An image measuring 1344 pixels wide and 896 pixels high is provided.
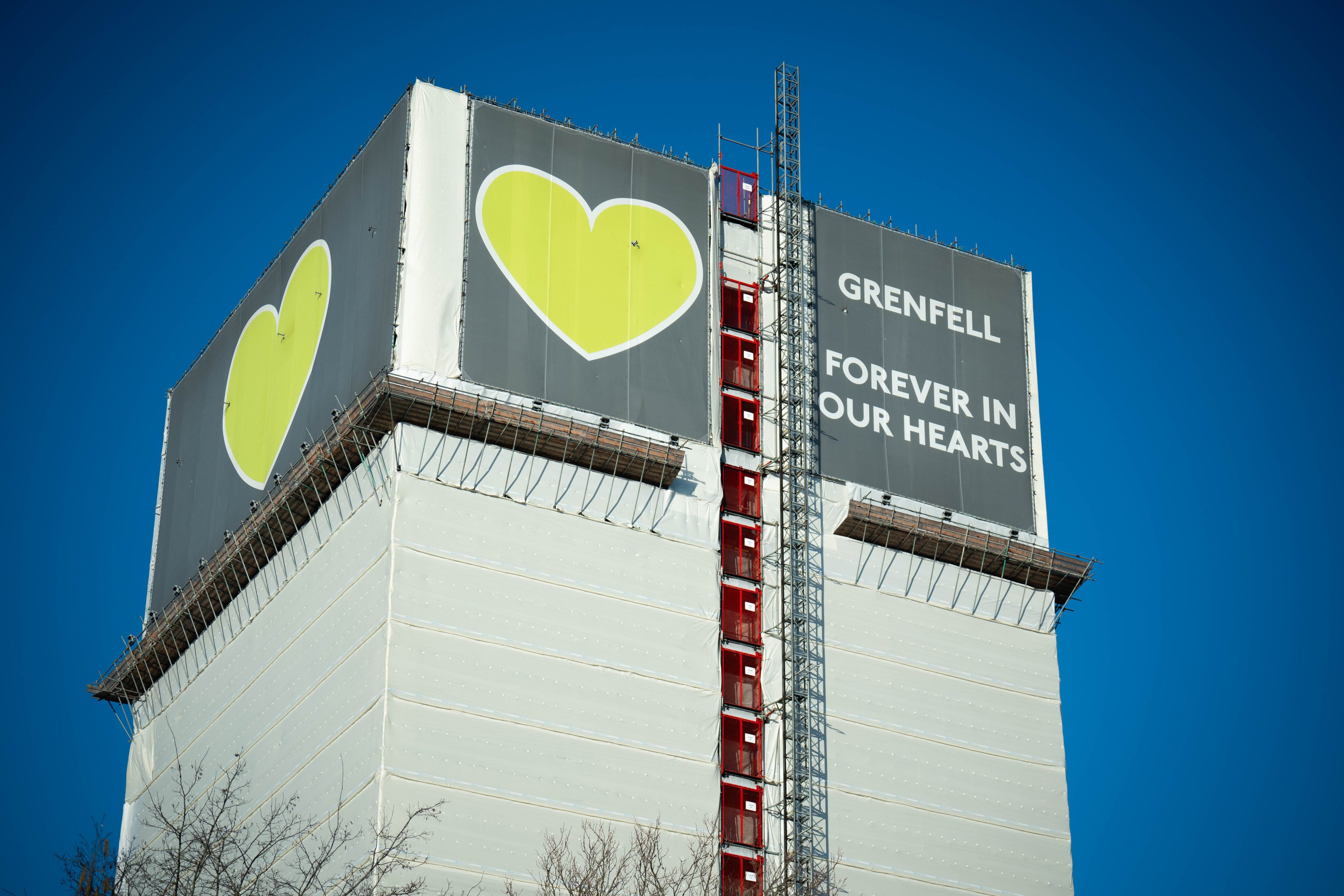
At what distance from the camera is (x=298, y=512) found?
76688 mm

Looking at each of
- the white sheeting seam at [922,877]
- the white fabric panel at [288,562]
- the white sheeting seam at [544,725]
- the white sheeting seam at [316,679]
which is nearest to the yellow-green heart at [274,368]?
the white fabric panel at [288,562]

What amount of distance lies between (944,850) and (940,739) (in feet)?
14.9

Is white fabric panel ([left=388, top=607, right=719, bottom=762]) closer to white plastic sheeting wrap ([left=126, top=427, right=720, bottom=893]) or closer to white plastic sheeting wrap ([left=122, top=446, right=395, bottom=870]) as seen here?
white plastic sheeting wrap ([left=126, top=427, right=720, bottom=893])

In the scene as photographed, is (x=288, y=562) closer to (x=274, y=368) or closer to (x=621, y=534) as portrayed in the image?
(x=274, y=368)

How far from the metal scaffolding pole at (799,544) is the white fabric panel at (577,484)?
145 inches

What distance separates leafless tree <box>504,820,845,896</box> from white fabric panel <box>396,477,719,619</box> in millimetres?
9252

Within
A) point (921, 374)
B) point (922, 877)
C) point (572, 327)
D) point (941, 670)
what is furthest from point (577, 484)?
point (922, 877)

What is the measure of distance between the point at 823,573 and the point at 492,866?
65.5 feet

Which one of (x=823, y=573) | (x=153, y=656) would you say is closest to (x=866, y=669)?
(x=823, y=573)

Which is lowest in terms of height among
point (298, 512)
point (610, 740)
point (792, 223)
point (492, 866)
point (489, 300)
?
point (492, 866)

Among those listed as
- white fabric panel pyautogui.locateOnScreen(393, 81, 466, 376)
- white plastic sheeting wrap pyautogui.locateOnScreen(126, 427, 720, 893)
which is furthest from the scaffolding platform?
white fabric panel pyautogui.locateOnScreen(393, 81, 466, 376)

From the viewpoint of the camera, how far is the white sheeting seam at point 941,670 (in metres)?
76.6

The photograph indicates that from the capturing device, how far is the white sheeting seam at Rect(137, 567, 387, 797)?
69000 millimetres

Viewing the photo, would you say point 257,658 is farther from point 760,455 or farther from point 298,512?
point 760,455
